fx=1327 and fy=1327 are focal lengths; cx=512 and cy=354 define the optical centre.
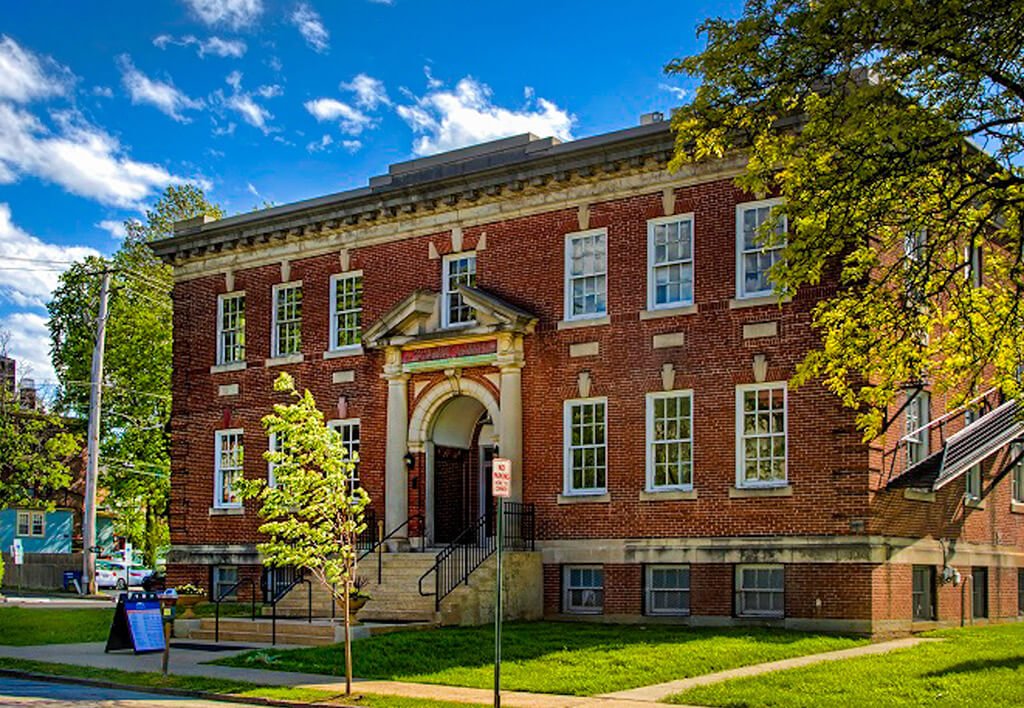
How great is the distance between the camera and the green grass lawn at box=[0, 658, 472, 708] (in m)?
16.9

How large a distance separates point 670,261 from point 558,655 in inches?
356

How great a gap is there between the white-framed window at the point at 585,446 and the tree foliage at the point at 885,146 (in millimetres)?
9462

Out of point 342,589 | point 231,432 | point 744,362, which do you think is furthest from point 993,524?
point 231,432

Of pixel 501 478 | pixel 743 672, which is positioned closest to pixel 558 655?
pixel 743 672

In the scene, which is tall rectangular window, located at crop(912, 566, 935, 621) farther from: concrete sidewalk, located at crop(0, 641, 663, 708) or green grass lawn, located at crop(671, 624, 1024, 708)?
concrete sidewalk, located at crop(0, 641, 663, 708)

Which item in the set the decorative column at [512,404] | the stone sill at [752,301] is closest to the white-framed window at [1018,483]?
the stone sill at [752,301]

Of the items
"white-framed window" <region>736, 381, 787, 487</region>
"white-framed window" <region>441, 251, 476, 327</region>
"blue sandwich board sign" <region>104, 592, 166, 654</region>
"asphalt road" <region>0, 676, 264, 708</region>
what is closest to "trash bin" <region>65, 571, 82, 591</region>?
A: "white-framed window" <region>441, 251, 476, 327</region>

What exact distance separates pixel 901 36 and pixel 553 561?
579 inches

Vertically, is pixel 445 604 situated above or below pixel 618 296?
below

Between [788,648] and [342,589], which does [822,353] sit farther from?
[342,589]

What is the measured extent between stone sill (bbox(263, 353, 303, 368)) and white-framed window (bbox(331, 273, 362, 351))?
3.72ft

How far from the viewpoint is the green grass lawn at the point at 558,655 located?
18.5 metres

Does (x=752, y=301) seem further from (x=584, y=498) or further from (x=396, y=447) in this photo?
(x=396, y=447)

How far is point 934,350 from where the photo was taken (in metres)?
17.1
